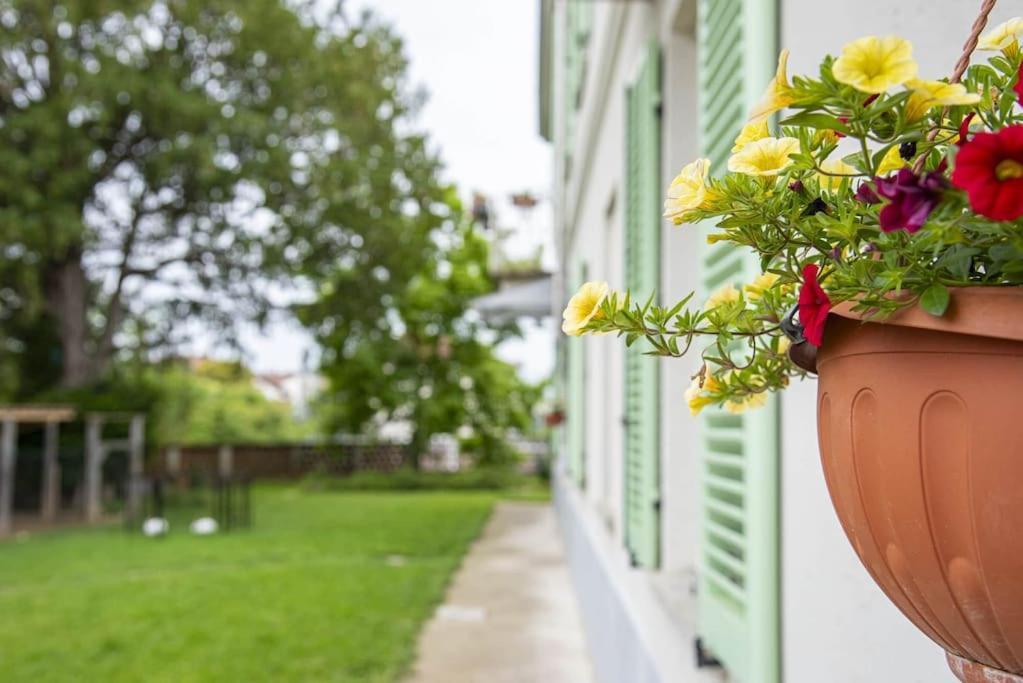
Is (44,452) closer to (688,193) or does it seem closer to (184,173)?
(184,173)

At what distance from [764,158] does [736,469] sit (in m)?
1.22

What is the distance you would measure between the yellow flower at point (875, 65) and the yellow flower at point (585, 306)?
0.27m

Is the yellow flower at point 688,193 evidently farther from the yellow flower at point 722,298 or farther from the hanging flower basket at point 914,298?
the yellow flower at point 722,298

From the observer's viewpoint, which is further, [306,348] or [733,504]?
[306,348]

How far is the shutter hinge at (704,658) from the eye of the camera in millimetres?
1728

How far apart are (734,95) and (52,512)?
1177 cm

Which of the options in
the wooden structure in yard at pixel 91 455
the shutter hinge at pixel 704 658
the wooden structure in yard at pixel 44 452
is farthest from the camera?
the wooden structure in yard at pixel 91 455

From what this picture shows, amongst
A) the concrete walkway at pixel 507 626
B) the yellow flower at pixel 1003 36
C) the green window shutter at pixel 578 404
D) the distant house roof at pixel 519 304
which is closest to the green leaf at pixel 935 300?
the yellow flower at pixel 1003 36

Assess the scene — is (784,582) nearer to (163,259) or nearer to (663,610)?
(663,610)

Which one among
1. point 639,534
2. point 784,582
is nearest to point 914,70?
point 784,582

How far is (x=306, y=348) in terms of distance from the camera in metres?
15.8

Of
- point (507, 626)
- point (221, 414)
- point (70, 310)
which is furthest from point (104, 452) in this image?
point (221, 414)

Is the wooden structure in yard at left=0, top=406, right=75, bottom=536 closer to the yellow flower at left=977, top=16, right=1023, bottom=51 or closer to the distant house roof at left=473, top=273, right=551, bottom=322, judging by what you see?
the distant house roof at left=473, top=273, right=551, bottom=322

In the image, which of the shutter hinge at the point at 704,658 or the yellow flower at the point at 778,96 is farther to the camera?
the shutter hinge at the point at 704,658
